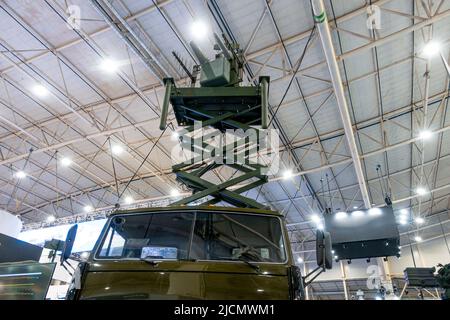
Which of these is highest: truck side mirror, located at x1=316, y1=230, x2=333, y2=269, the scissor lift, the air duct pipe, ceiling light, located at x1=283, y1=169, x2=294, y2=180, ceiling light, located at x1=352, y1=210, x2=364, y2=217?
the air duct pipe

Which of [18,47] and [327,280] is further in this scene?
[327,280]

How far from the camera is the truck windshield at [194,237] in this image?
266 cm

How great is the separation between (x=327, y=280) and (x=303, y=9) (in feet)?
69.6

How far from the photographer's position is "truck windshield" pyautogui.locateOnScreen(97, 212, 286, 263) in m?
2.66

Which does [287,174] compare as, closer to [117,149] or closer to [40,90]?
[117,149]

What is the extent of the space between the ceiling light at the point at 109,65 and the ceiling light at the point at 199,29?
2758 mm

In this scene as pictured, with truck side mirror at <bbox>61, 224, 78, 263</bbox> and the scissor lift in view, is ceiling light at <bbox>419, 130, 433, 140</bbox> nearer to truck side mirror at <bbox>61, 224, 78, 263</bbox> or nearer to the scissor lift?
the scissor lift

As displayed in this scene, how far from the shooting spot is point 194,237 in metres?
2.74


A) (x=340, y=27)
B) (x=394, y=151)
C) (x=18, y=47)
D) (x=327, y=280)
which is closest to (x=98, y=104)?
(x=18, y=47)

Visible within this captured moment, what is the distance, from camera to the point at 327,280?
80.5 ft

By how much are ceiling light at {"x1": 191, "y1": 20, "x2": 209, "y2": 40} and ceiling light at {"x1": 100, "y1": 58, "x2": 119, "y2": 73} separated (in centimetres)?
276

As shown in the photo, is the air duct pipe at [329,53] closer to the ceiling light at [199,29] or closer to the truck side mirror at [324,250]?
the ceiling light at [199,29]

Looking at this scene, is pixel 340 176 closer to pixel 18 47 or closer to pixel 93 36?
pixel 93 36

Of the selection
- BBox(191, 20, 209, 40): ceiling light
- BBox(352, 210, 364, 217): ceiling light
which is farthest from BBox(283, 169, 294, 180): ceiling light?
BBox(191, 20, 209, 40): ceiling light
